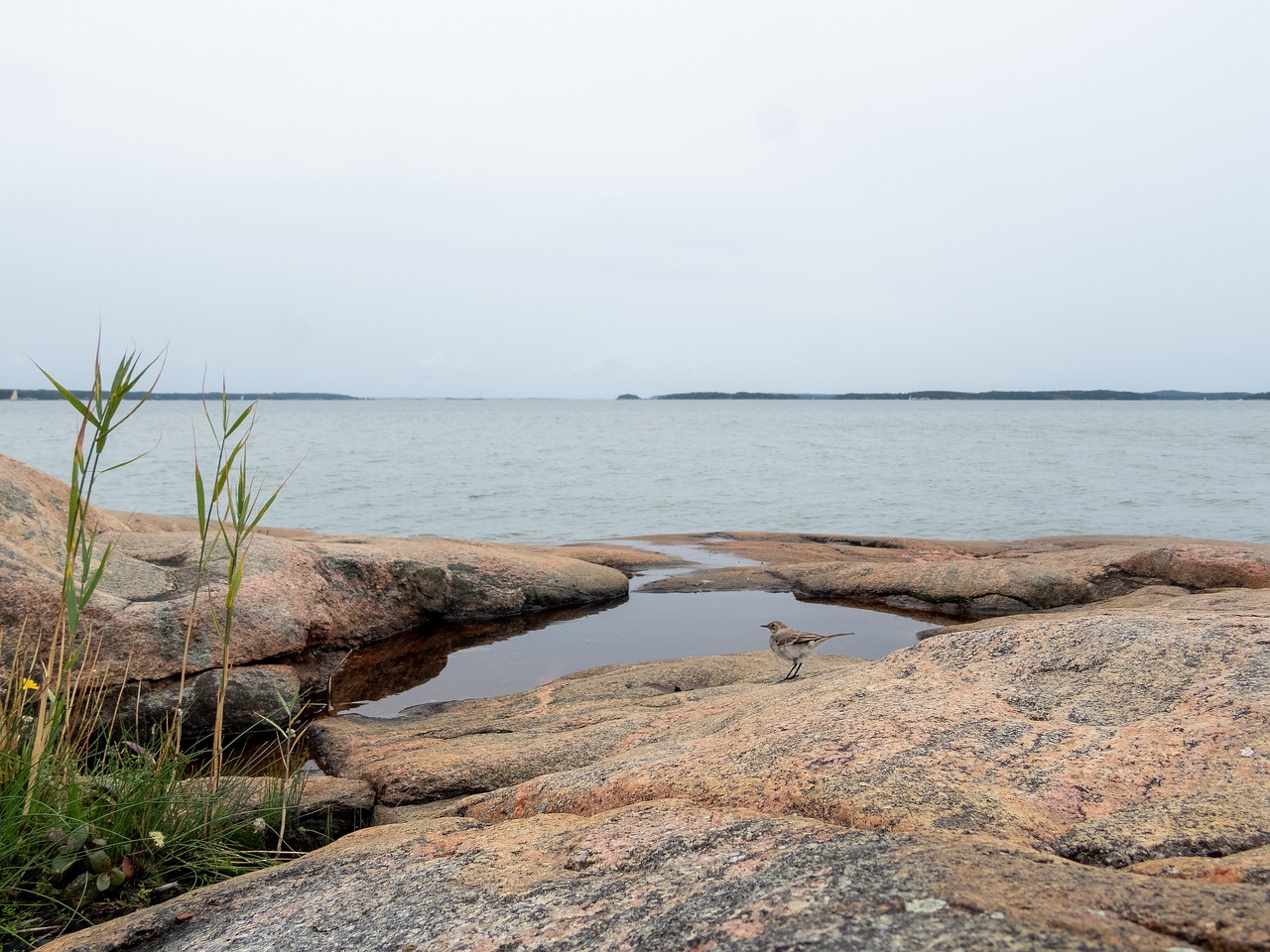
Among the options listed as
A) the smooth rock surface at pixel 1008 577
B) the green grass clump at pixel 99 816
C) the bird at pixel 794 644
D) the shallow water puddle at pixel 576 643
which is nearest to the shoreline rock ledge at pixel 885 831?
the green grass clump at pixel 99 816

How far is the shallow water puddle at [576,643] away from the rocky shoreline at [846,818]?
94.8 inches

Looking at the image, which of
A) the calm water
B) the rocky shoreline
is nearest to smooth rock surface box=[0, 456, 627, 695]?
the rocky shoreline

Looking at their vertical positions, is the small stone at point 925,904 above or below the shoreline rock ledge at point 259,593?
above

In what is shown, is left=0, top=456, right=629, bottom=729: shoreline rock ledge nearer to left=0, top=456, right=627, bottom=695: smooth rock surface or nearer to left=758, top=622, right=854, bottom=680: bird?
left=0, top=456, right=627, bottom=695: smooth rock surface

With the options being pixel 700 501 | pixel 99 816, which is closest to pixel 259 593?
pixel 99 816

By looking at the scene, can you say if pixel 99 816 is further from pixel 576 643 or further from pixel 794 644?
pixel 576 643

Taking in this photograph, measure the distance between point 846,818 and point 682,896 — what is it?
708 millimetres

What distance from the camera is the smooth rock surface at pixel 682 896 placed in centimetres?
176

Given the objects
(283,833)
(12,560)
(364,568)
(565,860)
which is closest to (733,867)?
(565,860)

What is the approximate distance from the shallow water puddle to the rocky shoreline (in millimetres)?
2407

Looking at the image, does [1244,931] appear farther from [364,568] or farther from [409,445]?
[409,445]

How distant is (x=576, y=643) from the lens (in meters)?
10.0

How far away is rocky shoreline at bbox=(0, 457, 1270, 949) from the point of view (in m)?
1.91

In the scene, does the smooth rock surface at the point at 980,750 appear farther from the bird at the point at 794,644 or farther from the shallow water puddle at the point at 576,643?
the shallow water puddle at the point at 576,643
